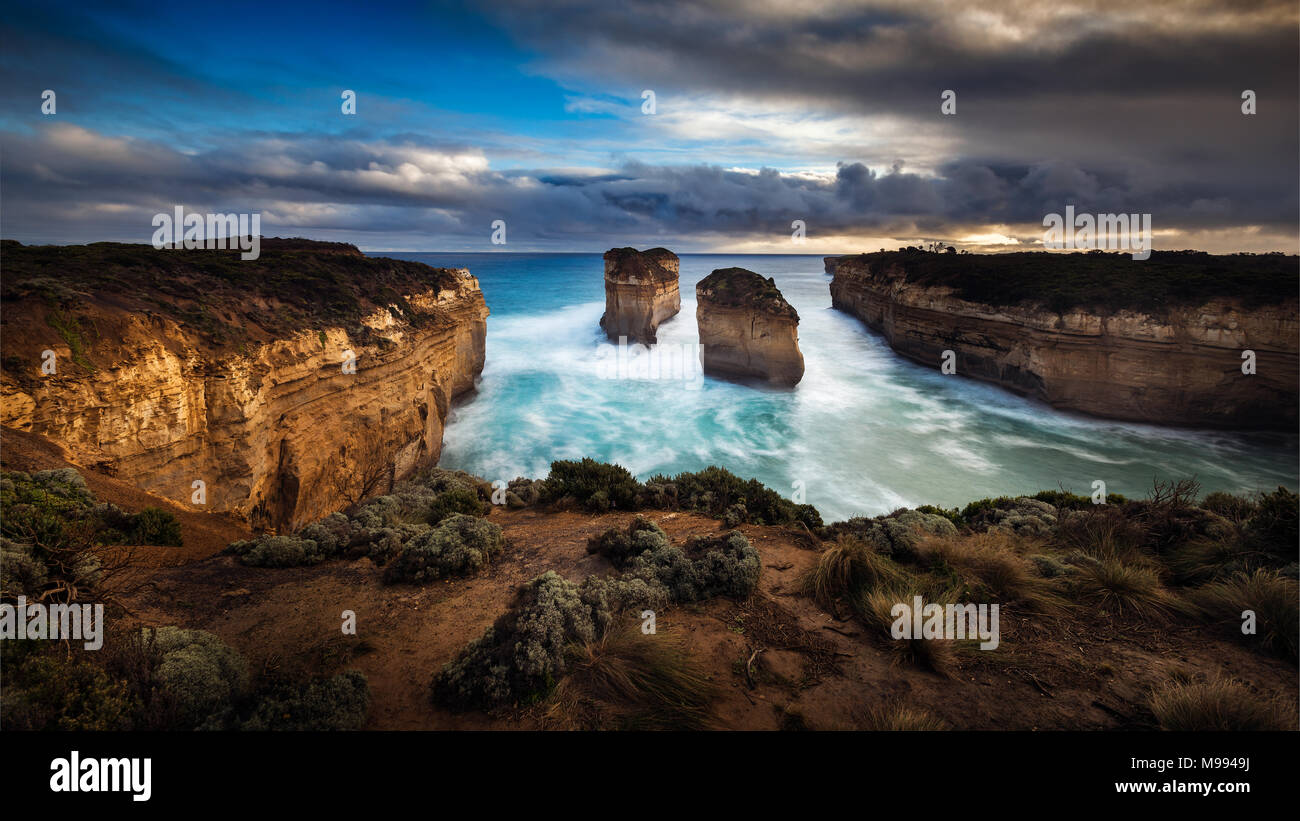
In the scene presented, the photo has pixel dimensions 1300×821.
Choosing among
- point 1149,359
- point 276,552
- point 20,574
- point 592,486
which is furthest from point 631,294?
point 20,574

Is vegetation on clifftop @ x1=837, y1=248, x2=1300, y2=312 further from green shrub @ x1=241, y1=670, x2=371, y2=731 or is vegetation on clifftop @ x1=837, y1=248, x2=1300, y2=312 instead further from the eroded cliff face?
green shrub @ x1=241, y1=670, x2=371, y2=731

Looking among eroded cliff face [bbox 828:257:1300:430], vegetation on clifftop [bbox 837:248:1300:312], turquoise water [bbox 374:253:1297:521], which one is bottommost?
turquoise water [bbox 374:253:1297:521]

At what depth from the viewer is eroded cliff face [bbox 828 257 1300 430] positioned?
2062 cm

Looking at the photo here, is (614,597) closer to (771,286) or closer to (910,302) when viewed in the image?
(771,286)

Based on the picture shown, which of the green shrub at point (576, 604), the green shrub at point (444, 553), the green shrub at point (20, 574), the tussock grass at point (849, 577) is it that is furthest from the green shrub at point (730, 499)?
the green shrub at point (20, 574)

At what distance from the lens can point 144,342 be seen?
847cm

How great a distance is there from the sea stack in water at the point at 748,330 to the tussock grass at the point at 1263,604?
24181 mm

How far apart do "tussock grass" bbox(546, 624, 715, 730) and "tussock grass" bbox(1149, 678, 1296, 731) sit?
3300 mm

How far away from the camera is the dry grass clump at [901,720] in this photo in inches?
132

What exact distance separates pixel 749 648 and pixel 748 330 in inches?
1044

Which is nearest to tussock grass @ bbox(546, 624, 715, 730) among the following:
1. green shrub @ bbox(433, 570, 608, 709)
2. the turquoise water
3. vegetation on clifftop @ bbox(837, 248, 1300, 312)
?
green shrub @ bbox(433, 570, 608, 709)
